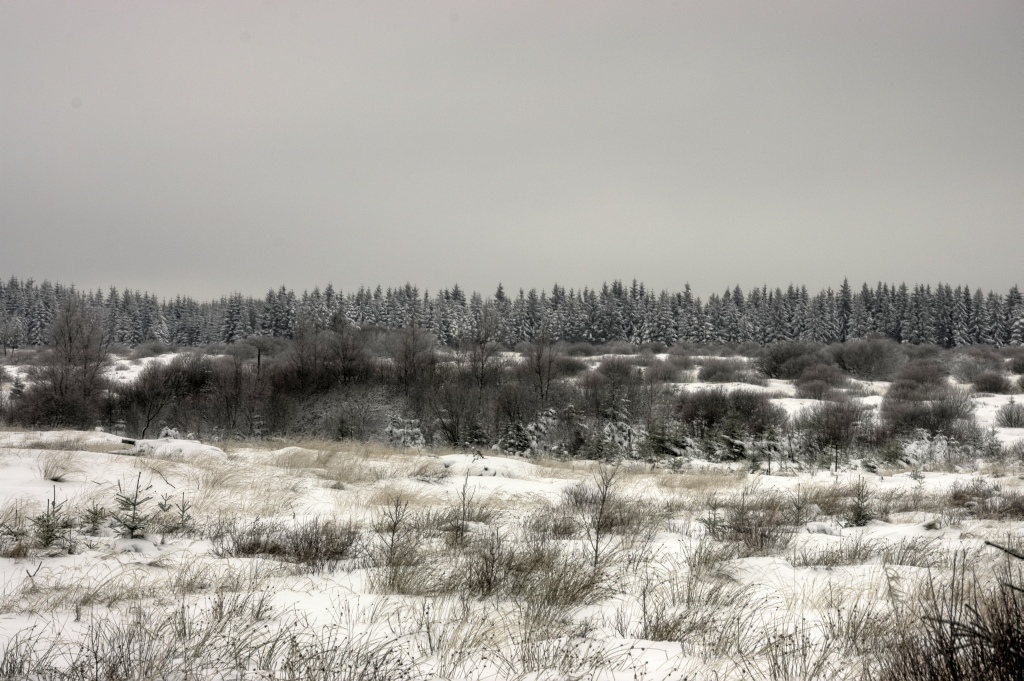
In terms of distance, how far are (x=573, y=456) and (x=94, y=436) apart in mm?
21069

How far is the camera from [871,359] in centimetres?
5294

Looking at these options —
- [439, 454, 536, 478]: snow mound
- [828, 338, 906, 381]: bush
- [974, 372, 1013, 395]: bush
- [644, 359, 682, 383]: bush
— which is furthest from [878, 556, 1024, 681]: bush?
[828, 338, 906, 381]: bush

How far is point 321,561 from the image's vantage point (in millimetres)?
5902

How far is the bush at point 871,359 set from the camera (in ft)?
168

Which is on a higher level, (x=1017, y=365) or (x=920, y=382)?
(x=1017, y=365)

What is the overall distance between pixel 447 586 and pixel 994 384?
5099cm

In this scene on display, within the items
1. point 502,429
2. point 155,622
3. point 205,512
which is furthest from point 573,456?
point 155,622

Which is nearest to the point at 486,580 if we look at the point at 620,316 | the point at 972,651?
the point at 972,651

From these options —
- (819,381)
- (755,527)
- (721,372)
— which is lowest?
(819,381)

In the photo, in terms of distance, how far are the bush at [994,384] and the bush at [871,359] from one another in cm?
806

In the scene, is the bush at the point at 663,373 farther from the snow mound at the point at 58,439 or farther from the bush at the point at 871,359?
the snow mound at the point at 58,439

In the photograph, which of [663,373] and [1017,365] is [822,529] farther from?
[1017,365]

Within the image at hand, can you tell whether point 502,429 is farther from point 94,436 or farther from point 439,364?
point 94,436

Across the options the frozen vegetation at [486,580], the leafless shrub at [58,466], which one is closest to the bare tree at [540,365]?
the frozen vegetation at [486,580]
